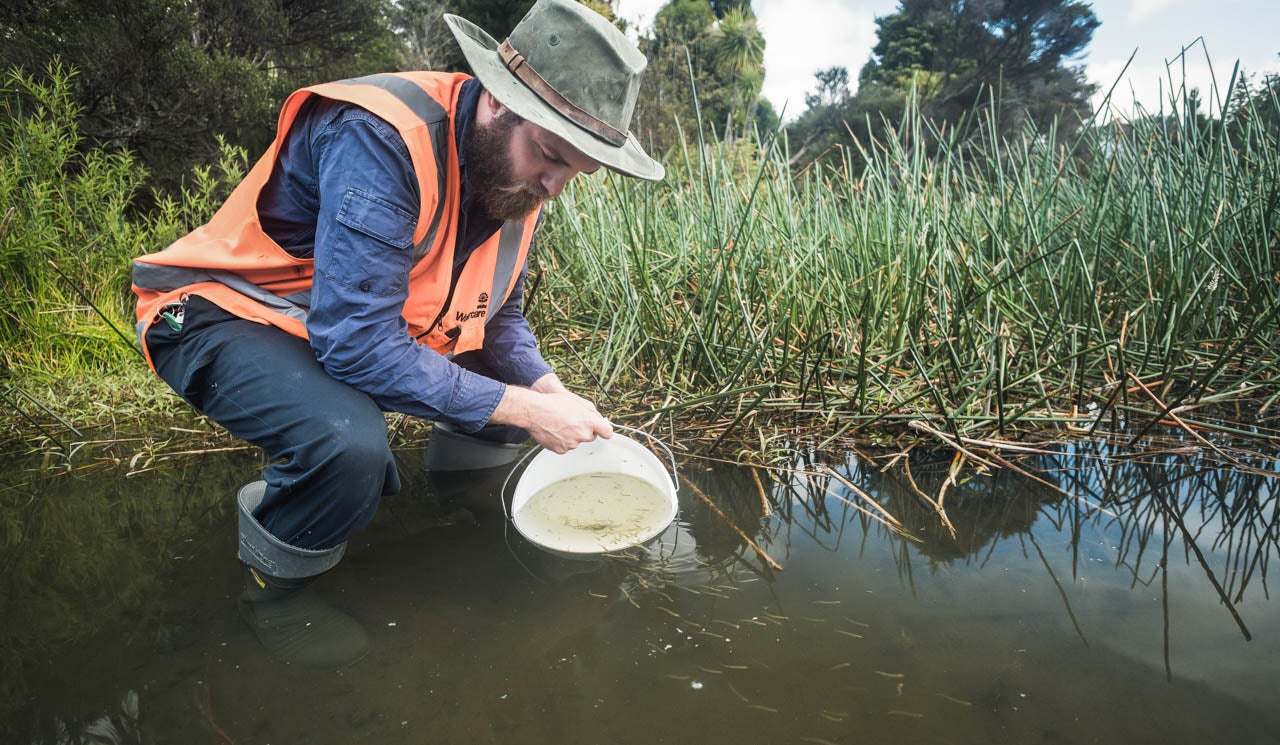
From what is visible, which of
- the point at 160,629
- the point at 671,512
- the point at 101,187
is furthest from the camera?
the point at 101,187

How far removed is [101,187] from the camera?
9.95 ft

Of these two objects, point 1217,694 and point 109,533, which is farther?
point 109,533

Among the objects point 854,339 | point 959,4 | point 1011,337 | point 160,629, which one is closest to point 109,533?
point 160,629

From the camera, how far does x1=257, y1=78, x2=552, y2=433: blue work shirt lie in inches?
52.1

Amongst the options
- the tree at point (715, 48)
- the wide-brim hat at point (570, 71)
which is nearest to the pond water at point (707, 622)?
the wide-brim hat at point (570, 71)

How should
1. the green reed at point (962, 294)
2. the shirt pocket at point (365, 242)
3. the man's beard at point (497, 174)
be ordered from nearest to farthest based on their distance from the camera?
the shirt pocket at point (365, 242), the man's beard at point (497, 174), the green reed at point (962, 294)

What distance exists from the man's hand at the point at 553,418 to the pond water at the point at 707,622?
10.9 inches

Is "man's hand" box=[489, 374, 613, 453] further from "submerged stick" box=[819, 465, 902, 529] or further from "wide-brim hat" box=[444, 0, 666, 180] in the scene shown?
"submerged stick" box=[819, 465, 902, 529]

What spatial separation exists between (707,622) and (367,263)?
34.0 inches

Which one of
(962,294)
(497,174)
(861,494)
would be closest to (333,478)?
(497,174)

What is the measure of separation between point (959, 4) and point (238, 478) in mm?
18921

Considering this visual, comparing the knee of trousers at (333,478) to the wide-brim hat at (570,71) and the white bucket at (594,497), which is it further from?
the wide-brim hat at (570,71)

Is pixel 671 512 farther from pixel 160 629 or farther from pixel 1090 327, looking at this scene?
pixel 1090 327

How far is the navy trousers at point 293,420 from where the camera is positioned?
55.2 inches
